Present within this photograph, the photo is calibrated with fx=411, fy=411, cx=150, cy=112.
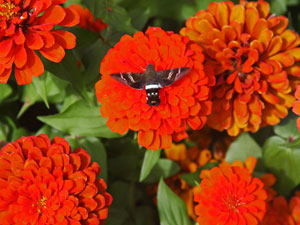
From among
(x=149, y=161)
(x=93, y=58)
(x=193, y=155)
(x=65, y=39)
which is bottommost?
(x=193, y=155)

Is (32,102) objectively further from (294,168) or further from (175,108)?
(294,168)

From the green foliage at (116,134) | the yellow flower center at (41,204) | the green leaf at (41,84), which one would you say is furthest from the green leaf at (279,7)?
the yellow flower center at (41,204)

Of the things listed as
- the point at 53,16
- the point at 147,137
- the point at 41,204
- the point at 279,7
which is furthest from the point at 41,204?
the point at 279,7

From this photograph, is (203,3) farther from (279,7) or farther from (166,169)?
(166,169)

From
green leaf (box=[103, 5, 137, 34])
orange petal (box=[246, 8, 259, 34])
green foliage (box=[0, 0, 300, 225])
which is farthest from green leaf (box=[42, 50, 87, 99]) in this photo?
Answer: orange petal (box=[246, 8, 259, 34])

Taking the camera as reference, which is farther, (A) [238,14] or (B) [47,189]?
(A) [238,14]

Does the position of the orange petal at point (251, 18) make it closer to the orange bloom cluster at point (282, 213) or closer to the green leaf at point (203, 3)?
the green leaf at point (203, 3)

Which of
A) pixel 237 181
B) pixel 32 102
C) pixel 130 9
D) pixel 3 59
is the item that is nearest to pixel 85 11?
pixel 130 9
